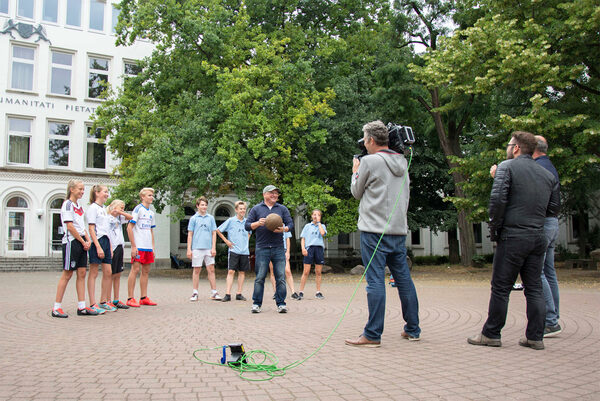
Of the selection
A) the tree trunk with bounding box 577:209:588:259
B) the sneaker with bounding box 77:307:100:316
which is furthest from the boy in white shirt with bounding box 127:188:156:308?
the tree trunk with bounding box 577:209:588:259

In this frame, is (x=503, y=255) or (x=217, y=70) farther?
(x=217, y=70)

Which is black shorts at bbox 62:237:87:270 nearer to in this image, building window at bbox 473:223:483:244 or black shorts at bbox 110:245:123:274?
black shorts at bbox 110:245:123:274

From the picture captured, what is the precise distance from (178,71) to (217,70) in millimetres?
2745

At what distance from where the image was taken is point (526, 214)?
5.16 meters

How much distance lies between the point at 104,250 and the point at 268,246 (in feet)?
8.71

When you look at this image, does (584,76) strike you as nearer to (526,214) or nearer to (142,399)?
(526,214)

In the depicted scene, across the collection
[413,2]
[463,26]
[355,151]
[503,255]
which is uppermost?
[413,2]

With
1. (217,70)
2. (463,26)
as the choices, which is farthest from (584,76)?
(217,70)

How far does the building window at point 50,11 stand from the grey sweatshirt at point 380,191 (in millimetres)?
30258

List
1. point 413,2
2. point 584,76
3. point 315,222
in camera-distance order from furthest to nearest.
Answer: point 413,2
point 584,76
point 315,222

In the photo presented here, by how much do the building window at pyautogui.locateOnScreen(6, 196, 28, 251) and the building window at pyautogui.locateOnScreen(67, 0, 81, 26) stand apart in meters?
10.7

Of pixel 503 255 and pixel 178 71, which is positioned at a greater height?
pixel 178 71

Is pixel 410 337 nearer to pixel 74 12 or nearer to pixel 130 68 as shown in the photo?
pixel 130 68

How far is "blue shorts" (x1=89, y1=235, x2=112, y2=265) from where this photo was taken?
805cm
